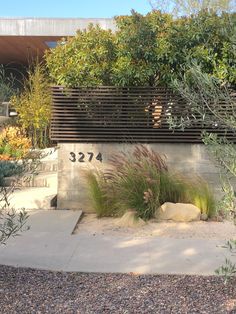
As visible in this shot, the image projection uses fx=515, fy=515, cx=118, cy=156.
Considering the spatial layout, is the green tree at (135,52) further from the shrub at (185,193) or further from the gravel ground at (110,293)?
the gravel ground at (110,293)

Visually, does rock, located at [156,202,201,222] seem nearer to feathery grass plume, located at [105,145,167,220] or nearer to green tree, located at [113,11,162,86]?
feathery grass plume, located at [105,145,167,220]

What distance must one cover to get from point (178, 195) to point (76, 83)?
257 cm

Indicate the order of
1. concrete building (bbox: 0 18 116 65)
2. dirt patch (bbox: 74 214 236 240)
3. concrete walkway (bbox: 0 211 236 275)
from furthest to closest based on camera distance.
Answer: concrete building (bbox: 0 18 116 65)
dirt patch (bbox: 74 214 236 240)
concrete walkway (bbox: 0 211 236 275)

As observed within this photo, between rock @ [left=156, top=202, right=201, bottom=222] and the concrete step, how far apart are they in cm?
200

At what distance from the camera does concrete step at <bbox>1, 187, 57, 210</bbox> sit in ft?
29.0

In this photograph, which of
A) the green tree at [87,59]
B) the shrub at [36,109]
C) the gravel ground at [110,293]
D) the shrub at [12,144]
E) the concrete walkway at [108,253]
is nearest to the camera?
the gravel ground at [110,293]

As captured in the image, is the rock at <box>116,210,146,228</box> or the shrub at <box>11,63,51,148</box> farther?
the shrub at <box>11,63,51,148</box>

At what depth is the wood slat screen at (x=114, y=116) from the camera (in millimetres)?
8930

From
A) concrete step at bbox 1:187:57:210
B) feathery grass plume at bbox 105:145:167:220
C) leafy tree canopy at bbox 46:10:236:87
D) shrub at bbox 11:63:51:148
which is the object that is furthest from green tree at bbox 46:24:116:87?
shrub at bbox 11:63:51:148

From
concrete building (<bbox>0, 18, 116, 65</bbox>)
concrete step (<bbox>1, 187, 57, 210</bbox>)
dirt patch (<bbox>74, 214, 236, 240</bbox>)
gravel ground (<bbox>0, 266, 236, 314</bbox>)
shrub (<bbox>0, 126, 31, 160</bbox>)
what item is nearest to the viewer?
gravel ground (<bbox>0, 266, 236, 314</bbox>)

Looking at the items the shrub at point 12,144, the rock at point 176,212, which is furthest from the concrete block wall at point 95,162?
the shrub at point 12,144

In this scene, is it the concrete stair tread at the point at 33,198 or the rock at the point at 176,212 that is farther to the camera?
the concrete stair tread at the point at 33,198

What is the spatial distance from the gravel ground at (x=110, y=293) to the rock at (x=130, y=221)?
2.36m

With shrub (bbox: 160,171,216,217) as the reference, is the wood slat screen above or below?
above
